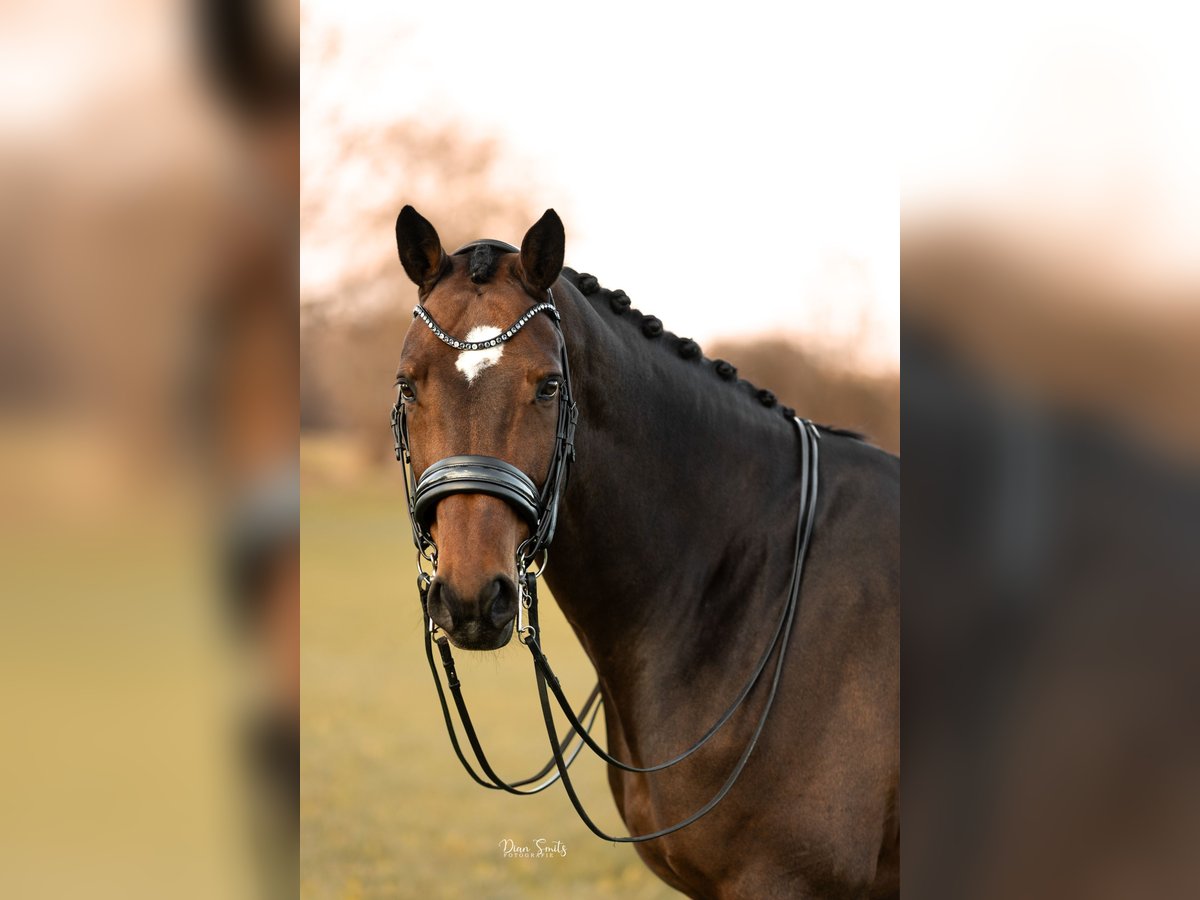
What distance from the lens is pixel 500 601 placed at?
2074 millimetres

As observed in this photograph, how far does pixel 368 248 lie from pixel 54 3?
4.63 metres

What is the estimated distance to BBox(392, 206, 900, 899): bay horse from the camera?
2.31 metres

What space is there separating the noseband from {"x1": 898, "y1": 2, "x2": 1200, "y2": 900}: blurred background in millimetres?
1322

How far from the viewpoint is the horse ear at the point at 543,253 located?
7.41 feet

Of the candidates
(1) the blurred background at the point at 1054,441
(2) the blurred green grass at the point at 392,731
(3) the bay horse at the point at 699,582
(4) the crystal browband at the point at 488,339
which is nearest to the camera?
(1) the blurred background at the point at 1054,441

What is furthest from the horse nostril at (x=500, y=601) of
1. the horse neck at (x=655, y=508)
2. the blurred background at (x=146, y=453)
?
the blurred background at (x=146, y=453)

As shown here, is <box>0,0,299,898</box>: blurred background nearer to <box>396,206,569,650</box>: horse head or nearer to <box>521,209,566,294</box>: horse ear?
<box>396,206,569,650</box>: horse head

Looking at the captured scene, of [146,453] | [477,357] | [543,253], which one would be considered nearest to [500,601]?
[477,357]

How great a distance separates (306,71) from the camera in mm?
5227

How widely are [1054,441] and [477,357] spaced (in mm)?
1529

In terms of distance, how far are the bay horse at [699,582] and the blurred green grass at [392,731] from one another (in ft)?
8.59

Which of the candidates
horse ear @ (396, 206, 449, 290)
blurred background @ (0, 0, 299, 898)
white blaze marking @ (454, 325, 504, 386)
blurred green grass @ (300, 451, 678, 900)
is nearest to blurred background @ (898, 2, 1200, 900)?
blurred background @ (0, 0, 299, 898)

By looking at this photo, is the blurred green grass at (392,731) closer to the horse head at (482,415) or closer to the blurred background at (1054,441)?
the horse head at (482,415)

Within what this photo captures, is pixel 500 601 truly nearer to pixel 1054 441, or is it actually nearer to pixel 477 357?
pixel 477 357
